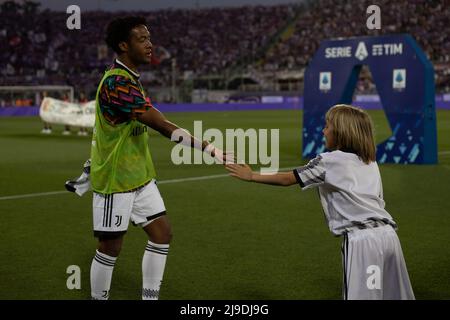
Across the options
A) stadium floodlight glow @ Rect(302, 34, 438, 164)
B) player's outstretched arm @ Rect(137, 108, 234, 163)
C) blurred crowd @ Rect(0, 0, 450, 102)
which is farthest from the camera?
blurred crowd @ Rect(0, 0, 450, 102)

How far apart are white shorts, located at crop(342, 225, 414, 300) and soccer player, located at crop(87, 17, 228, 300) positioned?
98cm

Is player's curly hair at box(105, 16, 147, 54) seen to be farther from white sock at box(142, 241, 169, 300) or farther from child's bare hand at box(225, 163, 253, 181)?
white sock at box(142, 241, 169, 300)

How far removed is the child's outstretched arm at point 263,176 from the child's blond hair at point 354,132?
0.35 metres

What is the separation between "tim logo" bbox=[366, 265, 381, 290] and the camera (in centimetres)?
436

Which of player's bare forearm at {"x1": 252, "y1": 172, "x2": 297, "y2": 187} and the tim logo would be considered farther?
player's bare forearm at {"x1": 252, "y1": 172, "x2": 297, "y2": 187}

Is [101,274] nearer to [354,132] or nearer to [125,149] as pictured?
[125,149]

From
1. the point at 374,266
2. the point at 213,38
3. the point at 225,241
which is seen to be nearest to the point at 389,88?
the point at 225,241

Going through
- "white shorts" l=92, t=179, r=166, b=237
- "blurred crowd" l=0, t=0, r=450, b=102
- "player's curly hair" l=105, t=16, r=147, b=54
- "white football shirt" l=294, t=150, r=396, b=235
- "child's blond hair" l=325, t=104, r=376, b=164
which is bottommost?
"white shorts" l=92, t=179, r=166, b=237

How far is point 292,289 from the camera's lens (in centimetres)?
601

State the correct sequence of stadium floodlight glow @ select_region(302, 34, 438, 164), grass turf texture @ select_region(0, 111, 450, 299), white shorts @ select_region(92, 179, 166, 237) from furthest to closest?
stadium floodlight glow @ select_region(302, 34, 438, 164), grass turf texture @ select_region(0, 111, 450, 299), white shorts @ select_region(92, 179, 166, 237)

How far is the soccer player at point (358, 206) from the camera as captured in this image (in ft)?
14.4

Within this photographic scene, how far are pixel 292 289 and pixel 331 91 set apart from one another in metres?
11.7

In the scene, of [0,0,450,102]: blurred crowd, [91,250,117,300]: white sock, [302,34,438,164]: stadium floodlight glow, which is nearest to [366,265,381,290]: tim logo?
[91,250,117,300]: white sock

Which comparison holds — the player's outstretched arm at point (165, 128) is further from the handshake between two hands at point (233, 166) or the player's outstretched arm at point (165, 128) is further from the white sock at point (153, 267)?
the white sock at point (153, 267)
